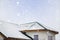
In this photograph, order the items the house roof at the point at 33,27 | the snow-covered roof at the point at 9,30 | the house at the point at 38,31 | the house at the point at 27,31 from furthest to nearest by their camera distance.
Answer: the house roof at the point at 33,27, the house at the point at 38,31, the house at the point at 27,31, the snow-covered roof at the point at 9,30

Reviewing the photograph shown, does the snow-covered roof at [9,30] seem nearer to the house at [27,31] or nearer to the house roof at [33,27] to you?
the house at [27,31]

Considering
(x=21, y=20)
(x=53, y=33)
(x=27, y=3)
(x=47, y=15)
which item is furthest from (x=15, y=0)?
(x=53, y=33)

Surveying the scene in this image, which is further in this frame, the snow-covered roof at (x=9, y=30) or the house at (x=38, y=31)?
the house at (x=38, y=31)

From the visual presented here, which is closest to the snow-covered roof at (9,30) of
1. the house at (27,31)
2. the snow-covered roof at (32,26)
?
the house at (27,31)

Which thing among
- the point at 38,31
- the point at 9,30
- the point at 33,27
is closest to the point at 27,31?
the point at 33,27

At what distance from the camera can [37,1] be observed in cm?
898

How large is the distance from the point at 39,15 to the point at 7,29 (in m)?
2.30

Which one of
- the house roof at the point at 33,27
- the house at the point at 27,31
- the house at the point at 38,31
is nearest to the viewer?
the house at the point at 27,31

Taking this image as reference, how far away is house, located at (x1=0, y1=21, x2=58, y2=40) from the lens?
7845 millimetres

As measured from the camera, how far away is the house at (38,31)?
9.23 m

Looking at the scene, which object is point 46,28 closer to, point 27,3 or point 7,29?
point 27,3

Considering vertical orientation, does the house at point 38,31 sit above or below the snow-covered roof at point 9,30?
below

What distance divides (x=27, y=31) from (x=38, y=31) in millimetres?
715

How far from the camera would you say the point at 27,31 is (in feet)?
31.5
